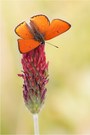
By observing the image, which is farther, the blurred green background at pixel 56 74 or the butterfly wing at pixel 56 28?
the blurred green background at pixel 56 74

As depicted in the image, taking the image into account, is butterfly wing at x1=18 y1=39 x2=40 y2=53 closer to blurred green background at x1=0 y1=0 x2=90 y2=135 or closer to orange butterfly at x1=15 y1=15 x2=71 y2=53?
orange butterfly at x1=15 y1=15 x2=71 y2=53

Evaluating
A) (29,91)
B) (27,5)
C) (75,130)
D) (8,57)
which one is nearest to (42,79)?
(29,91)

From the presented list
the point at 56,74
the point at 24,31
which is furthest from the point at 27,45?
the point at 56,74

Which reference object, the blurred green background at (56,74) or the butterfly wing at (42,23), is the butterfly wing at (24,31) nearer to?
the butterfly wing at (42,23)

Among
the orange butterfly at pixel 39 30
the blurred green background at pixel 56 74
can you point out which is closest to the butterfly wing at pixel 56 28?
the orange butterfly at pixel 39 30

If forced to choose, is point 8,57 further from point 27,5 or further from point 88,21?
point 88,21
